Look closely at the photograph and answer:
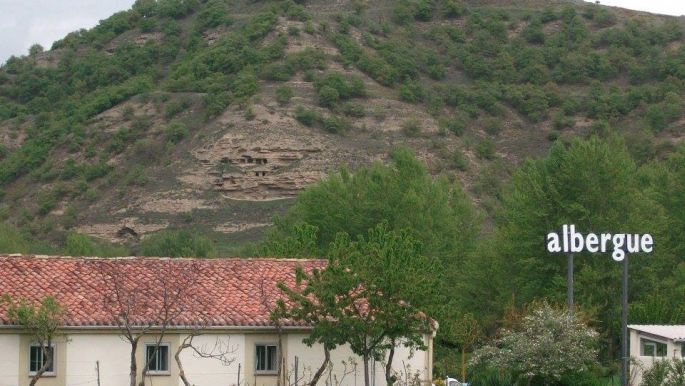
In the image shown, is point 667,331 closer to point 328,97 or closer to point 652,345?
point 652,345

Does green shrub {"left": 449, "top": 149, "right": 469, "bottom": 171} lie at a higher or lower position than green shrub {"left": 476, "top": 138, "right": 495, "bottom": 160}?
lower

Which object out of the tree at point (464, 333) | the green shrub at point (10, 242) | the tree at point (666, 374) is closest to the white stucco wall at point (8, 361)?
the tree at point (464, 333)

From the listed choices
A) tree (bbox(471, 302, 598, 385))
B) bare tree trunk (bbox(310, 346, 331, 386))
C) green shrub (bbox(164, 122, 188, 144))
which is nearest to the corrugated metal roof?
tree (bbox(471, 302, 598, 385))

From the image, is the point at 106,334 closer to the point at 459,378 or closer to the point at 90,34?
the point at 459,378

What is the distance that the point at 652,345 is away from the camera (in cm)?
4481

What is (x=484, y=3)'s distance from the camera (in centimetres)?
14988

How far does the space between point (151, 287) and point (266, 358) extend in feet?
12.4

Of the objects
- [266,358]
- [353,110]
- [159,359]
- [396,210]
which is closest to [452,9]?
[353,110]

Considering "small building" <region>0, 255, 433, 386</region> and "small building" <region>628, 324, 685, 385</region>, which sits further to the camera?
"small building" <region>628, 324, 685, 385</region>

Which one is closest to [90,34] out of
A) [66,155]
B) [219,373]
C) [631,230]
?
[66,155]

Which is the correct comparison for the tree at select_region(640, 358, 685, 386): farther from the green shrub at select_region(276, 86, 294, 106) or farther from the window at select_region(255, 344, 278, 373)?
the green shrub at select_region(276, 86, 294, 106)

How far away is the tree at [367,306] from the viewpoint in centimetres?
3662

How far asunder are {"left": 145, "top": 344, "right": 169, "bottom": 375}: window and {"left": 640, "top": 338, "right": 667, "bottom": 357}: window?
16.0 m

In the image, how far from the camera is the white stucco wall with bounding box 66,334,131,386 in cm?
3662
